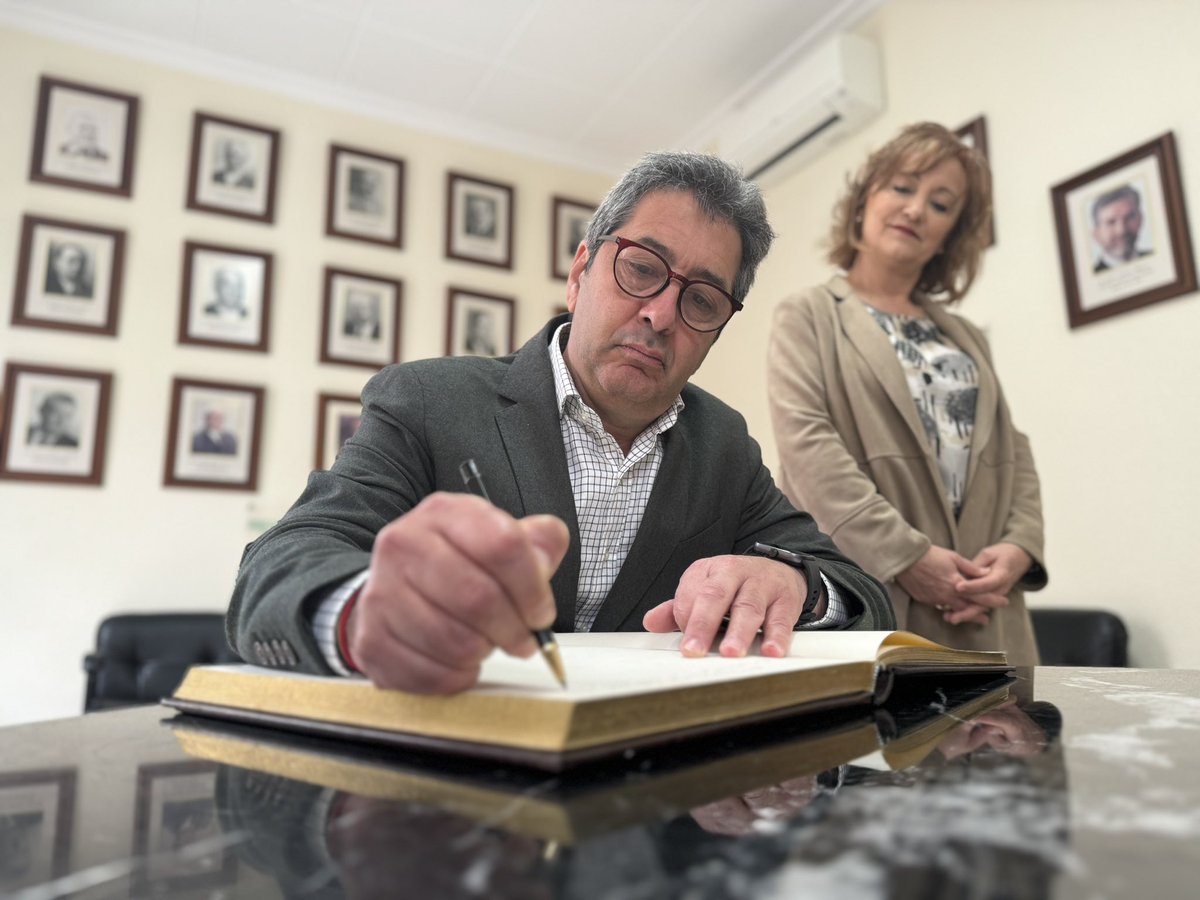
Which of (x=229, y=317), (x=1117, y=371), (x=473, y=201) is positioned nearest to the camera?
(x=1117, y=371)

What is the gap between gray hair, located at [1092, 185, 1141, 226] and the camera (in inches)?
91.7

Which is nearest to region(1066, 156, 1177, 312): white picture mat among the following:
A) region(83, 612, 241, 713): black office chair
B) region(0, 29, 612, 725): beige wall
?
region(0, 29, 612, 725): beige wall

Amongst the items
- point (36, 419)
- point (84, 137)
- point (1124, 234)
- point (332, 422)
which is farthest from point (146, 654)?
point (1124, 234)

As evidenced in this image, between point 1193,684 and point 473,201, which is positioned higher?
point 473,201

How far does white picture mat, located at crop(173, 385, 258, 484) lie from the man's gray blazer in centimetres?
269

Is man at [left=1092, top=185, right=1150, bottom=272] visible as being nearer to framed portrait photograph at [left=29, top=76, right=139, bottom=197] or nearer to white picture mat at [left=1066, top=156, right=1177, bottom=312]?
white picture mat at [left=1066, top=156, right=1177, bottom=312]

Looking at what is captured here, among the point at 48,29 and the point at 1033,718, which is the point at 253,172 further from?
the point at 1033,718

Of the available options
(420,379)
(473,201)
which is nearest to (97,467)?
(473,201)

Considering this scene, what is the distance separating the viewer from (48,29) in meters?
3.46

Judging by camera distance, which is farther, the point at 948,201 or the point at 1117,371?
the point at 1117,371

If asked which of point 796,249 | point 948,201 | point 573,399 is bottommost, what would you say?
point 573,399

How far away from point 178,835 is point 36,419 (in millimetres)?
3550

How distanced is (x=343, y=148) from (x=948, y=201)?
→ 10.3 ft

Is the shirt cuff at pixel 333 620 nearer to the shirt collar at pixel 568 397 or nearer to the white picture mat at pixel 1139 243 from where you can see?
the shirt collar at pixel 568 397
